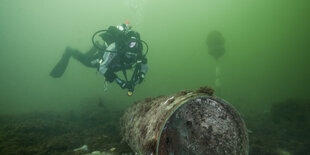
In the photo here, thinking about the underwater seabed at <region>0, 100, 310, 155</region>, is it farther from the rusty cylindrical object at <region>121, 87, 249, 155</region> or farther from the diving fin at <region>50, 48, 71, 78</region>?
the diving fin at <region>50, 48, 71, 78</region>

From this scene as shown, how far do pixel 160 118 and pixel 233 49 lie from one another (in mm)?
118453

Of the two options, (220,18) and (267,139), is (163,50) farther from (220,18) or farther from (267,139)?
(267,139)

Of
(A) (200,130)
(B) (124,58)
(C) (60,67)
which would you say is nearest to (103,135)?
(B) (124,58)

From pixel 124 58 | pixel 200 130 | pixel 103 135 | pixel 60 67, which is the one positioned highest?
pixel 60 67

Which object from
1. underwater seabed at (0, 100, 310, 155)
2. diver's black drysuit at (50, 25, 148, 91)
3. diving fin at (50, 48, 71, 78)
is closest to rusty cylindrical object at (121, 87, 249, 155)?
underwater seabed at (0, 100, 310, 155)

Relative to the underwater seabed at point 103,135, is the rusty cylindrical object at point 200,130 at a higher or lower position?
higher

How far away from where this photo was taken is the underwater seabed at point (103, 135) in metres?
3.65

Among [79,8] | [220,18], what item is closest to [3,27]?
[79,8]

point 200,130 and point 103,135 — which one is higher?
point 200,130

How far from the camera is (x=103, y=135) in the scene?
4.96 meters

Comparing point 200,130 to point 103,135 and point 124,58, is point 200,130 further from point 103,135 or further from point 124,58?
point 124,58

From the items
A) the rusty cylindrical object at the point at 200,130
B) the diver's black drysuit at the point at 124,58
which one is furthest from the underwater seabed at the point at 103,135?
the diver's black drysuit at the point at 124,58

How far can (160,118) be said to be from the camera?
6.51ft

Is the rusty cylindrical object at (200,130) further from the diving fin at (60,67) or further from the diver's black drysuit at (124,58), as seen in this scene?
Result: the diving fin at (60,67)
